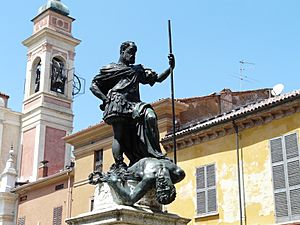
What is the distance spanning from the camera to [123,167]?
6.75 metres

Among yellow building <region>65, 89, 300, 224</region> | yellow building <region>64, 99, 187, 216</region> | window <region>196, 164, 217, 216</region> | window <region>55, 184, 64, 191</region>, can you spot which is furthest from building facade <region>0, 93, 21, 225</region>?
window <region>196, 164, 217, 216</region>

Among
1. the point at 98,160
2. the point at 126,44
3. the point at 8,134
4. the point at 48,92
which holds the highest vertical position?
the point at 48,92

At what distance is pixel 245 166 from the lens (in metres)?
19.4

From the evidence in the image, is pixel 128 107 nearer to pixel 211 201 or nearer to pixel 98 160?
pixel 211 201

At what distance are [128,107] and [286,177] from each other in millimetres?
11999

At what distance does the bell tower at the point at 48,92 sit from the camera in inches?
1535

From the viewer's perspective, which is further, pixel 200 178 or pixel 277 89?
pixel 277 89

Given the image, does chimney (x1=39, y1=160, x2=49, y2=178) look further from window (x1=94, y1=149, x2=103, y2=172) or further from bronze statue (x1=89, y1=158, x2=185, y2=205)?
bronze statue (x1=89, y1=158, x2=185, y2=205)

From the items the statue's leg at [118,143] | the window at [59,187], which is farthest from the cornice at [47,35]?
the statue's leg at [118,143]

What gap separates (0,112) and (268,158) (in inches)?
992

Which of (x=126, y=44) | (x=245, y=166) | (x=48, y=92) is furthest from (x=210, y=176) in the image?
(x=48, y=92)

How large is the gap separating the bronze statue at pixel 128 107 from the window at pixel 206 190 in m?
13.2

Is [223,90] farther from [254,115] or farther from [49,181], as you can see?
[49,181]

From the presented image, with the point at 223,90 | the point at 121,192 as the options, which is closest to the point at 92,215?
the point at 121,192
